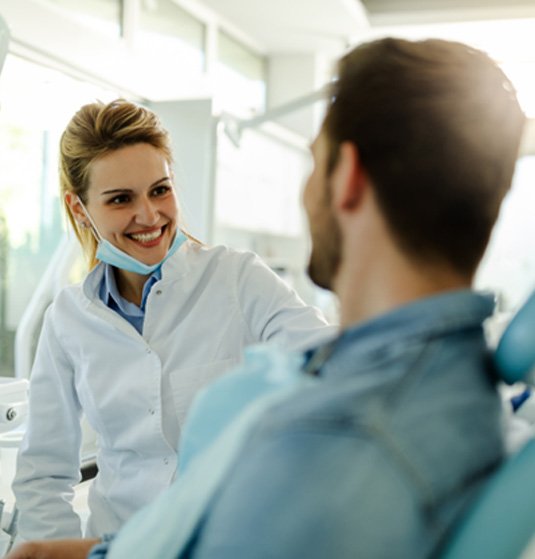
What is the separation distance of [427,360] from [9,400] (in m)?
1.49

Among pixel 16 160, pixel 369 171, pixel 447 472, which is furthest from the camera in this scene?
pixel 16 160

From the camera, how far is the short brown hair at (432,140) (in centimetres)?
70

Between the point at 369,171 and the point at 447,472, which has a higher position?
the point at 369,171

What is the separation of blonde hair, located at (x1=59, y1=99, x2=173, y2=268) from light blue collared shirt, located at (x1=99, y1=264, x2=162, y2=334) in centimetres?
20

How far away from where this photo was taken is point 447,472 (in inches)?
24.2

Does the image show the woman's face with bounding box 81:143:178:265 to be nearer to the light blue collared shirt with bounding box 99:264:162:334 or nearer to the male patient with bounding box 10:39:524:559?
the light blue collared shirt with bounding box 99:264:162:334

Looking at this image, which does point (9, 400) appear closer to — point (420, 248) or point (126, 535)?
point (126, 535)

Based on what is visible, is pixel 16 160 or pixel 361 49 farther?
pixel 16 160

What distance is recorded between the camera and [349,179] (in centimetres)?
72

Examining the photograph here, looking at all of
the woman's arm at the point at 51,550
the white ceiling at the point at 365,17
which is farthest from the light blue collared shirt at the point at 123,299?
the white ceiling at the point at 365,17

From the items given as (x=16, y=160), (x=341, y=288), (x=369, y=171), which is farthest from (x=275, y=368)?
(x=16, y=160)

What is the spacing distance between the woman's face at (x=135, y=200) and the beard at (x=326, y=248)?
2.65 ft

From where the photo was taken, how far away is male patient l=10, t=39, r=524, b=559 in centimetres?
59

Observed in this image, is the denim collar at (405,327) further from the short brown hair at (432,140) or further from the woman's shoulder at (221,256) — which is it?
the woman's shoulder at (221,256)
